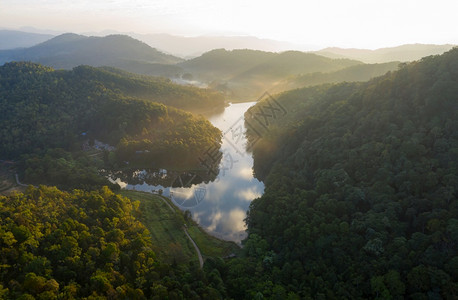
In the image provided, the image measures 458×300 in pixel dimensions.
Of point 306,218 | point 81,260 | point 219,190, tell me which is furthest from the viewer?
point 219,190

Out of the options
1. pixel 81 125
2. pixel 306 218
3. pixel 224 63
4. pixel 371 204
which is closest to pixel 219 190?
pixel 306 218

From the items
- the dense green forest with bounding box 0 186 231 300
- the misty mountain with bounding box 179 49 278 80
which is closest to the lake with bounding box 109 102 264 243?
the dense green forest with bounding box 0 186 231 300

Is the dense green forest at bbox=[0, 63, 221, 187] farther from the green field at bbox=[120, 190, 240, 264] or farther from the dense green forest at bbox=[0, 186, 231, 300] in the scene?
the dense green forest at bbox=[0, 186, 231, 300]

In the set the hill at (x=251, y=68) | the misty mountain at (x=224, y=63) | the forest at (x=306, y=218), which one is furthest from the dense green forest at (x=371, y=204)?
the misty mountain at (x=224, y=63)

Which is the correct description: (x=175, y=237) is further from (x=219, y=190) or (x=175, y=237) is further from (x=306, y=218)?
(x=306, y=218)

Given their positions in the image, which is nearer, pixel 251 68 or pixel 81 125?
pixel 81 125

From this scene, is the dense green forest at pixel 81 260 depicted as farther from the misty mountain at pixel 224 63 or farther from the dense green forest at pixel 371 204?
the misty mountain at pixel 224 63
